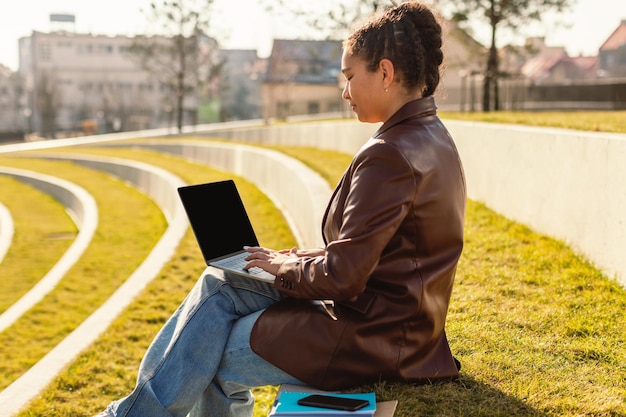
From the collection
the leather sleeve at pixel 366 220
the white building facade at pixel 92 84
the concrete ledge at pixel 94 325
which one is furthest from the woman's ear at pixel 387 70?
the white building facade at pixel 92 84

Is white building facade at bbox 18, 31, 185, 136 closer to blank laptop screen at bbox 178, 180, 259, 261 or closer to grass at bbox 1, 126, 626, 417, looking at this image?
grass at bbox 1, 126, 626, 417

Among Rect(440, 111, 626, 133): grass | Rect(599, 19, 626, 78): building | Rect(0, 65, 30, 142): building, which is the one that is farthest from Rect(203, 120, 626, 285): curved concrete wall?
Rect(0, 65, 30, 142): building

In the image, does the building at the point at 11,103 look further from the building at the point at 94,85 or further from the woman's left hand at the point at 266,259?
the woman's left hand at the point at 266,259

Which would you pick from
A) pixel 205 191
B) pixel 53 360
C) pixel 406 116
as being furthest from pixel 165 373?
pixel 53 360

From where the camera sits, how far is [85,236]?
51.5 feet

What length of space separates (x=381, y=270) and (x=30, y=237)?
16629 mm

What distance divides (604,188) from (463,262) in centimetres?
118

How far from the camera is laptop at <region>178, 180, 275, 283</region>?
3.48 metres

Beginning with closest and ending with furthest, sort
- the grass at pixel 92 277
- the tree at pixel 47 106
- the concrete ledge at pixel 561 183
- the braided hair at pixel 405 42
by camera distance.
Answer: the braided hair at pixel 405 42 → the concrete ledge at pixel 561 183 → the grass at pixel 92 277 → the tree at pixel 47 106

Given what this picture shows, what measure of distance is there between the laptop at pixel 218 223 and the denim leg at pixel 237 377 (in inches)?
11.4

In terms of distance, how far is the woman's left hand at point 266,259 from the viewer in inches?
126

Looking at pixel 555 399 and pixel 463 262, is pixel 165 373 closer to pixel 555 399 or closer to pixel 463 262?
pixel 555 399

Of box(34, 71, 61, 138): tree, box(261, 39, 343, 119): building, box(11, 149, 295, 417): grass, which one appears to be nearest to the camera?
box(11, 149, 295, 417): grass

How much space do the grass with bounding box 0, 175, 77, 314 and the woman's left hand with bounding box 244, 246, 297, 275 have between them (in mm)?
9671
